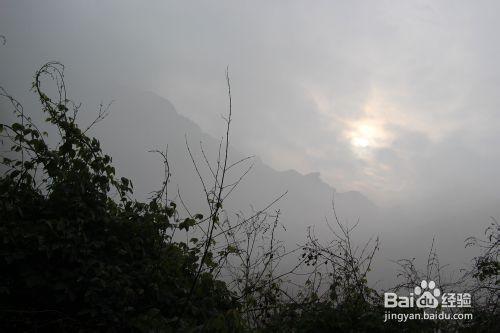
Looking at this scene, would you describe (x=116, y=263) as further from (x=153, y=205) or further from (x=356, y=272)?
(x=356, y=272)

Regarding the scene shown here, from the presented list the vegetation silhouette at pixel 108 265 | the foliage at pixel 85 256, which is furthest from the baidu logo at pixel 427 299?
the foliage at pixel 85 256

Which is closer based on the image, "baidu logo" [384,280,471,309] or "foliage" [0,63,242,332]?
"foliage" [0,63,242,332]

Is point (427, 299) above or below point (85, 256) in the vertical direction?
above

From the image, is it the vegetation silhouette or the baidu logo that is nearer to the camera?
the vegetation silhouette

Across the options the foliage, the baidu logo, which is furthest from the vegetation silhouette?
the baidu logo

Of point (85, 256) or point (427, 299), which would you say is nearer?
point (85, 256)

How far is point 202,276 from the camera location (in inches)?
159

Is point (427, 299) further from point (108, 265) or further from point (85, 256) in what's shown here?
point (85, 256)

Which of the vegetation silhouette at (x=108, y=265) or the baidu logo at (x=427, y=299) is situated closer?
the vegetation silhouette at (x=108, y=265)

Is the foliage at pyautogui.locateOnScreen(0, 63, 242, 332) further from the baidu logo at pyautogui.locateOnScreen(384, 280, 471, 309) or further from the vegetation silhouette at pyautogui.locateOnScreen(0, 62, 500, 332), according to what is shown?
the baidu logo at pyautogui.locateOnScreen(384, 280, 471, 309)

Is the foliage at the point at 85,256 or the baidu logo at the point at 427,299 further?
the baidu logo at the point at 427,299

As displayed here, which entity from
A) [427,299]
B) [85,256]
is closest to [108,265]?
[85,256]

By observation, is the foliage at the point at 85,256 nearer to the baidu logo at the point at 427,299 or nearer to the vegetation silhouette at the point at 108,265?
the vegetation silhouette at the point at 108,265

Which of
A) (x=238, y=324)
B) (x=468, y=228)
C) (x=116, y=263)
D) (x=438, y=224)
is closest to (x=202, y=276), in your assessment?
(x=116, y=263)
